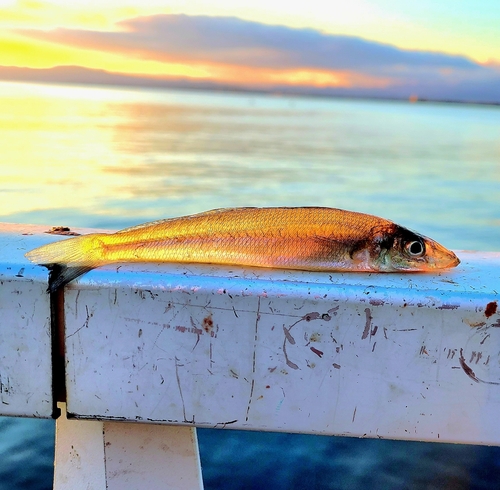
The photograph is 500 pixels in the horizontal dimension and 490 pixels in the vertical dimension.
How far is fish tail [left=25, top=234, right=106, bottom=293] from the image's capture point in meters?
1.76

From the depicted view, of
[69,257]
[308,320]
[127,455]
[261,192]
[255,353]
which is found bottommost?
[261,192]

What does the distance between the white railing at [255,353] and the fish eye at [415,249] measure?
34 cm

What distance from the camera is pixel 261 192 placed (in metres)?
17.7

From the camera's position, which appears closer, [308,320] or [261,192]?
[308,320]

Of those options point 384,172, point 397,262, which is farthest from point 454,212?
point 397,262

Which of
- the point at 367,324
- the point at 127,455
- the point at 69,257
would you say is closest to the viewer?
the point at 367,324

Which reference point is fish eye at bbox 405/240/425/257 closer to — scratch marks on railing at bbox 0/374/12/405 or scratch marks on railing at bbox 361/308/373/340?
scratch marks on railing at bbox 361/308/373/340

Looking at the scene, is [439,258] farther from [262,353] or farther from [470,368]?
[262,353]

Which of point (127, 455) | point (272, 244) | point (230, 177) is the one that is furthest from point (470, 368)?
point (230, 177)

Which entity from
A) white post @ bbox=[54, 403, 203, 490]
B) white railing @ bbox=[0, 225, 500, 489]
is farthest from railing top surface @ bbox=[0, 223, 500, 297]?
white post @ bbox=[54, 403, 203, 490]

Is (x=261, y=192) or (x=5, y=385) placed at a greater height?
(x=5, y=385)

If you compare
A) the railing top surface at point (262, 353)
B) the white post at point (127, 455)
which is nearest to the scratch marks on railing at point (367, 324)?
the railing top surface at point (262, 353)

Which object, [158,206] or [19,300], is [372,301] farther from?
[158,206]

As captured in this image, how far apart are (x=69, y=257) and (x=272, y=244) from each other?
2.11ft
